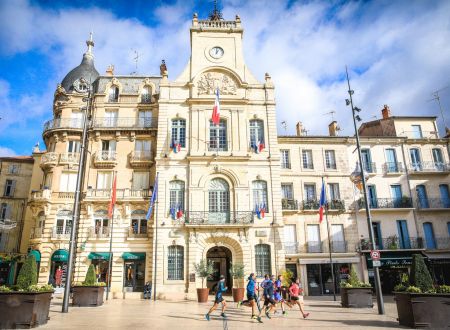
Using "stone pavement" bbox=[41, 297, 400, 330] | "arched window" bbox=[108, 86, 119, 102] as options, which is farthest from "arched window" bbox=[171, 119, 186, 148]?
"stone pavement" bbox=[41, 297, 400, 330]

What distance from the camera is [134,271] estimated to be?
26.9 metres

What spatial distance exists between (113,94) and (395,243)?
27583mm

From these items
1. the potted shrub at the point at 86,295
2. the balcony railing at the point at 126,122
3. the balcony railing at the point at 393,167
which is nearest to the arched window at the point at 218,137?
the balcony railing at the point at 126,122

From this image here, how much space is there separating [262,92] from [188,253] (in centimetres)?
1431

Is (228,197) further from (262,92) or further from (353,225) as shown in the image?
(353,225)

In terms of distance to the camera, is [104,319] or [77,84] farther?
[77,84]

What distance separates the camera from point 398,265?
28547mm

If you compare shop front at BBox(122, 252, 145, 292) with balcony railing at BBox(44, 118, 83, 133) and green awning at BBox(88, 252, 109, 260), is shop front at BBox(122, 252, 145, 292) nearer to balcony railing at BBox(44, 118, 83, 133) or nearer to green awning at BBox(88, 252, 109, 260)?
green awning at BBox(88, 252, 109, 260)

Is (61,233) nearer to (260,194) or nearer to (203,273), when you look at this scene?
(203,273)

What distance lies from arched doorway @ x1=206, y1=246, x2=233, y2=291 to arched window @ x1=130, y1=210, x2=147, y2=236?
552cm

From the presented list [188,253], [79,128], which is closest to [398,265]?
[188,253]

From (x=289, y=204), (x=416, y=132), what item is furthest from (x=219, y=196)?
(x=416, y=132)

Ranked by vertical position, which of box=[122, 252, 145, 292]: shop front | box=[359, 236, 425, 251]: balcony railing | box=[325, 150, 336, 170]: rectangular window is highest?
box=[325, 150, 336, 170]: rectangular window

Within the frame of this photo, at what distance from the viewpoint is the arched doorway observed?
27.4 metres
